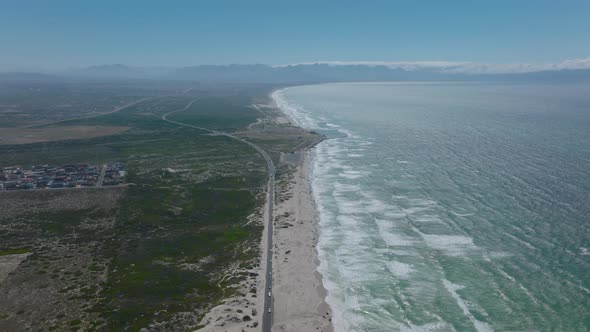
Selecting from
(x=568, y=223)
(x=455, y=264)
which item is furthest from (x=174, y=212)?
(x=568, y=223)

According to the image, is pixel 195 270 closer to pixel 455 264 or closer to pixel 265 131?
pixel 455 264

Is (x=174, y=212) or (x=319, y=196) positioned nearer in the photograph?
(x=174, y=212)

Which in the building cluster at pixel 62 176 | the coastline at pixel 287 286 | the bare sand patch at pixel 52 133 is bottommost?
the coastline at pixel 287 286

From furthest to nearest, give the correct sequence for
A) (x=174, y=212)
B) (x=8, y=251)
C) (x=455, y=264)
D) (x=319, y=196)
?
(x=319, y=196) → (x=174, y=212) → (x=8, y=251) → (x=455, y=264)

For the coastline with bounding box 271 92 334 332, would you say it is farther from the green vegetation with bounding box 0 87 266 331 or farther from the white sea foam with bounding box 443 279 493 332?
the white sea foam with bounding box 443 279 493 332

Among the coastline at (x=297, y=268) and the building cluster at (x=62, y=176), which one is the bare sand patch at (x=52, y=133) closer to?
the building cluster at (x=62, y=176)

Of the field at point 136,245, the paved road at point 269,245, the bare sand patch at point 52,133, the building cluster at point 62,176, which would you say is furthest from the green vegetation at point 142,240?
the bare sand patch at point 52,133
